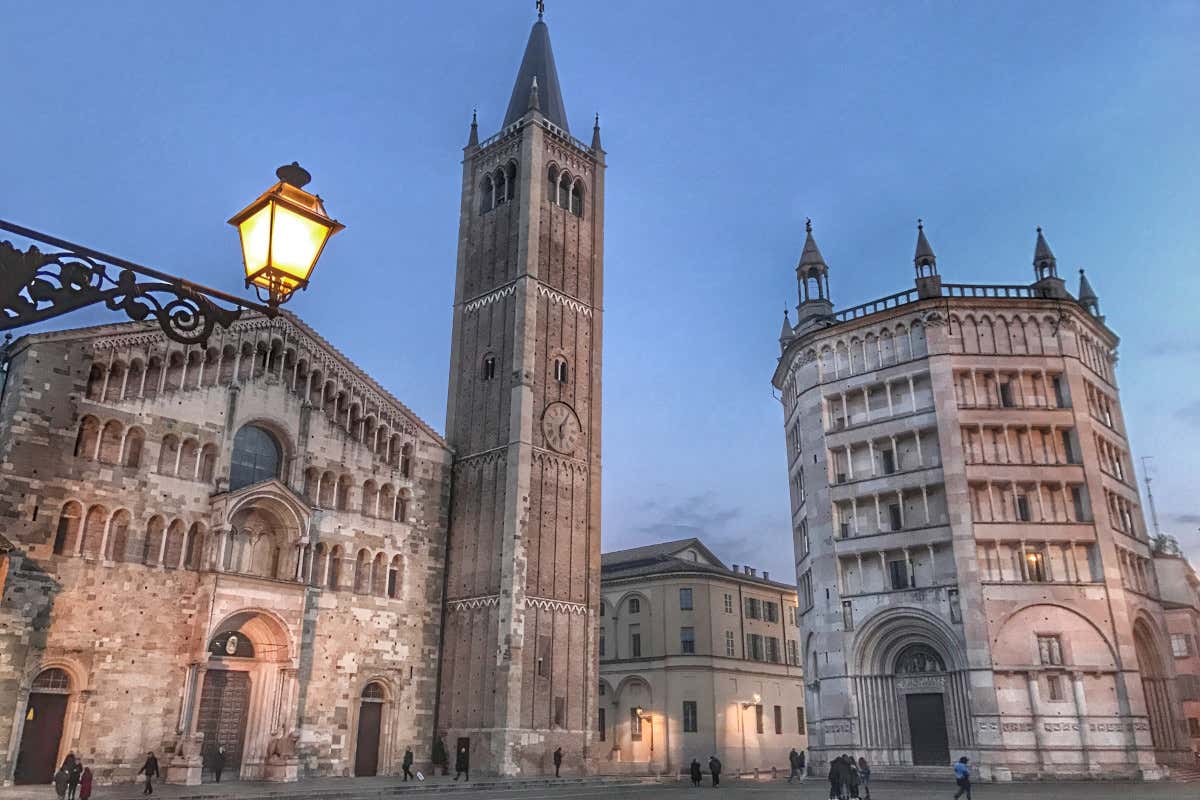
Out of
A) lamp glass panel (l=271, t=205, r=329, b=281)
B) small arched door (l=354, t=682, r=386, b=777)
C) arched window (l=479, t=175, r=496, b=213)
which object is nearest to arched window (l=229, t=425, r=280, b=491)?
small arched door (l=354, t=682, r=386, b=777)

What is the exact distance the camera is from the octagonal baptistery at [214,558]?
29.1 metres

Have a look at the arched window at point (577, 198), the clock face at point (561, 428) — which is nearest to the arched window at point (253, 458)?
A: the clock face at point (561, 428)

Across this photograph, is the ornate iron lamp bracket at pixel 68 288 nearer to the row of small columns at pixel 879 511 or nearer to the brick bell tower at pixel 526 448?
the brick bell tower at pixel 526 448

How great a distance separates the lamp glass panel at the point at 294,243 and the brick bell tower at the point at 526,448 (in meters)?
33.8

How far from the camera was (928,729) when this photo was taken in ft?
129

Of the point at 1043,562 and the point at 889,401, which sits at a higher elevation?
the point at 889,401

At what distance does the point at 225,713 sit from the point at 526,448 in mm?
16369

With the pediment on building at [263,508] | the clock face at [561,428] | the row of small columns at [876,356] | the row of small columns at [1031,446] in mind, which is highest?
the row of small columns at [876,356]

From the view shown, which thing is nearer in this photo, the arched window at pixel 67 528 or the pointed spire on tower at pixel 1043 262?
the arched window at pixel 67 528

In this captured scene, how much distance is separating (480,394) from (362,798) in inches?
815

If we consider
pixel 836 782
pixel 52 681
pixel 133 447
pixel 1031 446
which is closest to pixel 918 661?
pixel 1031 446

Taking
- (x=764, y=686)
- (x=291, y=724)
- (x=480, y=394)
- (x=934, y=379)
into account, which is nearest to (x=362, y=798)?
(x=291, y=724)

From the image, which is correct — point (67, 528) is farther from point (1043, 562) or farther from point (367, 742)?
point (1043, 562)

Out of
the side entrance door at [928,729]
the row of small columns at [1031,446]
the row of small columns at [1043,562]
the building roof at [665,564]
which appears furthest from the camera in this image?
the building roof at [665,564]
